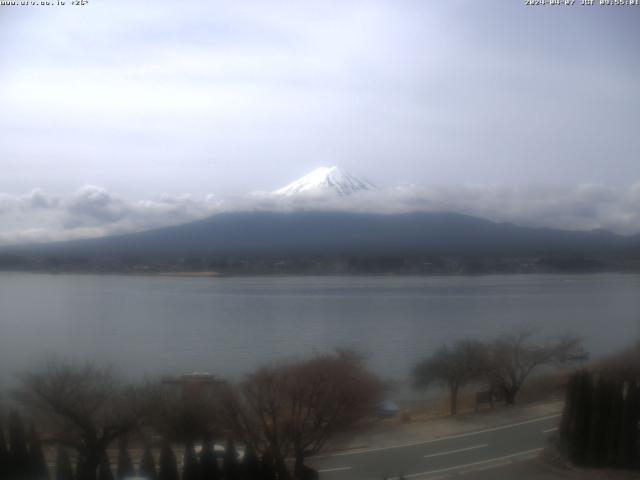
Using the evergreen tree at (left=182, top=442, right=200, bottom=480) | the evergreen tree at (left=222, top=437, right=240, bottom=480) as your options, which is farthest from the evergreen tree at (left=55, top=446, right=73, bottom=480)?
the evergreen tree at (left=222, top=437, right=240, bottom=480)

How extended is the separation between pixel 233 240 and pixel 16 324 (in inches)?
238

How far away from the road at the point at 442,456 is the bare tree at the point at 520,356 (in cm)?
129

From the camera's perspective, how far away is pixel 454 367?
8.18 metres

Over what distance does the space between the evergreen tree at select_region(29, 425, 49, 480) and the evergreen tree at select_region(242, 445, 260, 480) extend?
5.18 ft

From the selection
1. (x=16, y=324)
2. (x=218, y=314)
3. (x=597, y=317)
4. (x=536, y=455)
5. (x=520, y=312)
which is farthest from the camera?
(x=218, y=314)

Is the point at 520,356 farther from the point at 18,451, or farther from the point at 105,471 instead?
the point at 18,451

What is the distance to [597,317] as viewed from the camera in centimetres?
1239

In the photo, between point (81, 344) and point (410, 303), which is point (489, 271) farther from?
point (81, 344)

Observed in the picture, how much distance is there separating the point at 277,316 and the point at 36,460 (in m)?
8.80

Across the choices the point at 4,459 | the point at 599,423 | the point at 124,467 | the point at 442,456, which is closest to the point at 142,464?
the point at 124,467

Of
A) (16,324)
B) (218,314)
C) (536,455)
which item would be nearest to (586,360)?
(536,455)

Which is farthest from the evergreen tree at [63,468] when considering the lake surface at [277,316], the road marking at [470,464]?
the road marking at [470,464]

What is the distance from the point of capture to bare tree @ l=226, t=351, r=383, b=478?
5.47m

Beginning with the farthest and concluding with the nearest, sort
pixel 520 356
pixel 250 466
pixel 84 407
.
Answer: pixel 520 356, pixel 84 407, pixel 250 466
